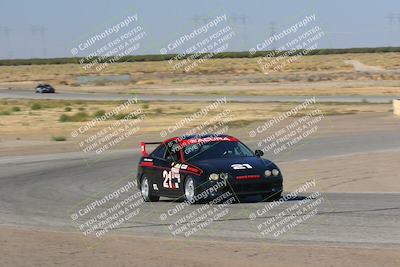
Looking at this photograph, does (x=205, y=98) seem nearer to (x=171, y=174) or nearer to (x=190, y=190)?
(x=171, y=174)

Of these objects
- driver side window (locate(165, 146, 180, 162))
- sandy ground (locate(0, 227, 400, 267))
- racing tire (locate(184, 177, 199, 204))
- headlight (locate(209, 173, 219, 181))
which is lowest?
racing tire (locate(184, 177, 199, 204))

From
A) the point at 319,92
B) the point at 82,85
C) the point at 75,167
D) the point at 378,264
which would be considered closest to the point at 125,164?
the point at 75,167

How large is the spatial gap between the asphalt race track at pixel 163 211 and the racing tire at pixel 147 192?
245 mm

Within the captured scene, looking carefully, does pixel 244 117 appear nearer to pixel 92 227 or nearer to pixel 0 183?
pixel 0 183

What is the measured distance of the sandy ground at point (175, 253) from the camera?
32.9 ft

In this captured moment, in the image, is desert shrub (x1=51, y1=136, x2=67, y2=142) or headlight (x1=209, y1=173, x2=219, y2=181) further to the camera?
desert shrub (x1=51, y1=136, x2=67, y2=142)

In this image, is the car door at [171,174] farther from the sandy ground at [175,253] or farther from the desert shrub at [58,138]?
the desert shrub at [58,138]

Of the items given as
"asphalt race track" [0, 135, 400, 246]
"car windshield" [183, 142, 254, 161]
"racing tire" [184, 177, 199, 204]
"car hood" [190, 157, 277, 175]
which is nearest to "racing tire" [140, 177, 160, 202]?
"asphalt race track" [0, 135, 400, 246]

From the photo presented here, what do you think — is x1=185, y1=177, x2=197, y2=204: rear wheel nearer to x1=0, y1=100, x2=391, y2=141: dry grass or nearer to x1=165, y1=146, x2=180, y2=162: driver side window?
x1=165, y1=146, x2=180, y2=162: driver side window

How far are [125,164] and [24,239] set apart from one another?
16.3 meters

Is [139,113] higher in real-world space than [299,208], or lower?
lower

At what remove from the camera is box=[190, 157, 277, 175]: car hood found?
1623cm

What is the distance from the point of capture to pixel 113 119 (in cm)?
5472

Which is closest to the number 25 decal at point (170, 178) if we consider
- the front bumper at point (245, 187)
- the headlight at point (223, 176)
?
the front bumper at point (245, 187)
